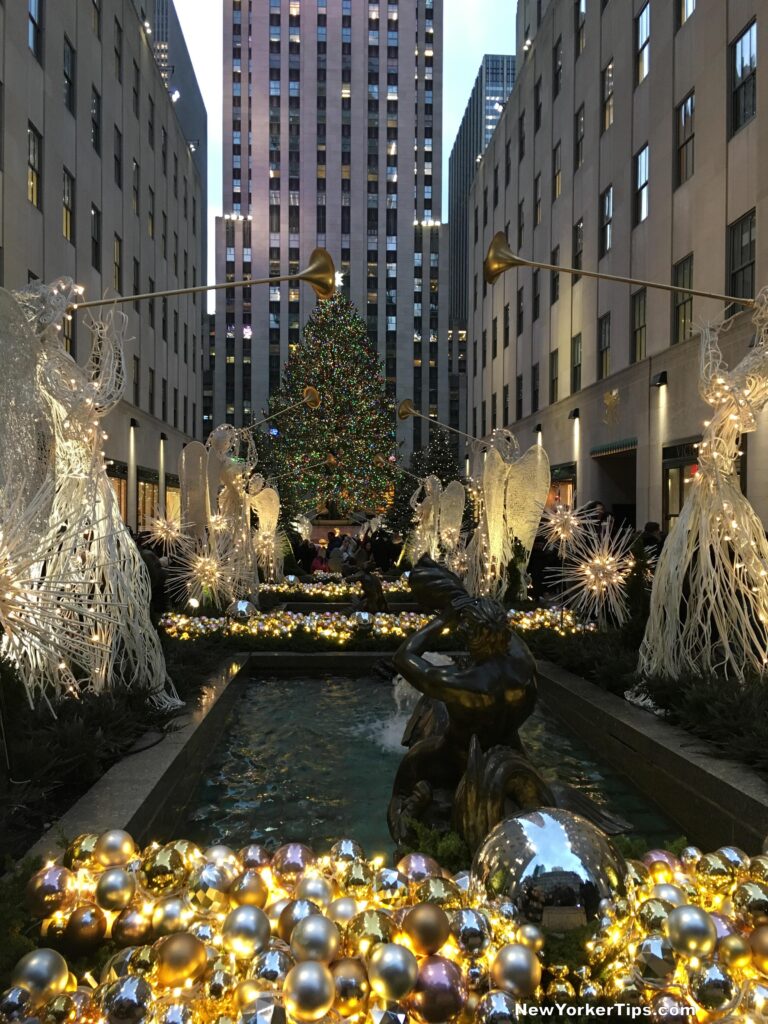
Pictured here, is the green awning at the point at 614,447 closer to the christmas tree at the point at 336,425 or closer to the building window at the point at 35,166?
the christmas tree at the point at 336,425

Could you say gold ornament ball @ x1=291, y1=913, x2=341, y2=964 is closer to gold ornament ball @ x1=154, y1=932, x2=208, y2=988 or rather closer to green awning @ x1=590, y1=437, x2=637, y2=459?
gold ornament ball @ x1=154, y1=932, x2=208, y2=988

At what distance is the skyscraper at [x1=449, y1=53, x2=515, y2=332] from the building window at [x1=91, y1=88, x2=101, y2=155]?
307 feet

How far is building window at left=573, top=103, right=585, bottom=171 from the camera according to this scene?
87.0 feet

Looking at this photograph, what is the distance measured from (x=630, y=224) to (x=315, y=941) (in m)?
23.4

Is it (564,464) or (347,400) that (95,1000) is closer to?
(564,464)

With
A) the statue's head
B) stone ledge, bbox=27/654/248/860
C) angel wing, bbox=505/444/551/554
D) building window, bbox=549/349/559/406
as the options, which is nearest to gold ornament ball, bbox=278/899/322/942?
stone ledge, bbox=27/654/248/860

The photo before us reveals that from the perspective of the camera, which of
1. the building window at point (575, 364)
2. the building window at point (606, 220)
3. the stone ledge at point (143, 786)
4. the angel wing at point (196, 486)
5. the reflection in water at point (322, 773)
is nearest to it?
the stone ledge at point (143, 786)

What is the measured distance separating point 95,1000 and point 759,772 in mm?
4327

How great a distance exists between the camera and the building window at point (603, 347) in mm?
24188

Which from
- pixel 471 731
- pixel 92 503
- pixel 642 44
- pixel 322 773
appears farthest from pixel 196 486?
pixel 642 44

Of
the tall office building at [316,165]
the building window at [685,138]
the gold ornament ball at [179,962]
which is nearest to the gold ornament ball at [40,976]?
the gold ornament ball at [179,962]

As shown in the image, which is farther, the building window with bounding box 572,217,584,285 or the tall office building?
the tall office building

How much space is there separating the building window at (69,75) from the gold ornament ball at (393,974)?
25.5 m

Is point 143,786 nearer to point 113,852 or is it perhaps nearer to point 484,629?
point 113,852
